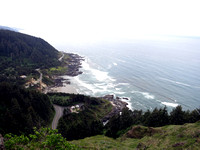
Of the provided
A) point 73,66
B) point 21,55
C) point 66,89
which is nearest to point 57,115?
point 66,89

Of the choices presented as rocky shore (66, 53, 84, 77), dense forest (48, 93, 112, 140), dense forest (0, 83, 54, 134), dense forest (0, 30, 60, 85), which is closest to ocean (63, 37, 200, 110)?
rocky shore (66, 53, 84, 77)

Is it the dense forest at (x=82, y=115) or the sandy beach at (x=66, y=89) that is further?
the sandy beach at (x=66, y=89)

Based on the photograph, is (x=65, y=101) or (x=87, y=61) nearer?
Answer: (x=65, y=101)

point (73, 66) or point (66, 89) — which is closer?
point (66, 89)

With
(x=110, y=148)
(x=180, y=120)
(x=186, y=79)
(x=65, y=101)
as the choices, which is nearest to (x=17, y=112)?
(x=65, y=101)

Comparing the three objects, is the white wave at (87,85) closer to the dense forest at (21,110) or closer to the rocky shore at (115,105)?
the rocky shore at (115,105)

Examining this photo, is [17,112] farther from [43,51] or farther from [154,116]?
[43,51]

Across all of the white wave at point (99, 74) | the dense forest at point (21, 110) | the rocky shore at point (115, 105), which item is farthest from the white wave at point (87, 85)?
the dense forest at point (21, 110)

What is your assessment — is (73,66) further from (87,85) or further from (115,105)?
(115,105)
